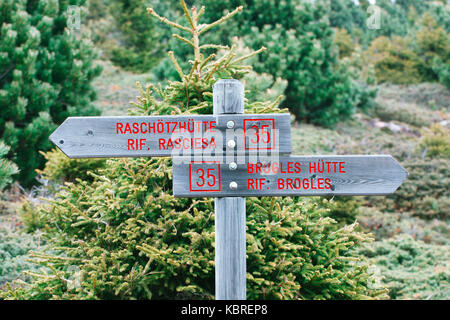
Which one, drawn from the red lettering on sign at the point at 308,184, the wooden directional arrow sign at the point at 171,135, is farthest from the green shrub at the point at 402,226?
the wooden directional arrow sign at the point at 171,135

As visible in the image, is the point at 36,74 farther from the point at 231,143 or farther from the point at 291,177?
the point at 291,177

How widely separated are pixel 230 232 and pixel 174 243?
52cm

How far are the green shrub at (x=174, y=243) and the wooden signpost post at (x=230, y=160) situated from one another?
33 cm

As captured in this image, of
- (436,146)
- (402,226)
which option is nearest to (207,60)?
(402,226)

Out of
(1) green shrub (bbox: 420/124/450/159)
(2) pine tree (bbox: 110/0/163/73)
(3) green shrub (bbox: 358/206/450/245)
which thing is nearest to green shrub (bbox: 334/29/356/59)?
(2) pine tree (bbox: 110/0/163/73)

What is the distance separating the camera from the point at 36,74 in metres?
7.82

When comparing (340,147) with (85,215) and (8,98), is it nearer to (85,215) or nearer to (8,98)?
(8,98)

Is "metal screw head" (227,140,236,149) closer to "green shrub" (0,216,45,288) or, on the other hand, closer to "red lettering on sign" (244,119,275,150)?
"red lettering on sign" (244,119,275,150)

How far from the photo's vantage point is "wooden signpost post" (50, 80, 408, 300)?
228cm

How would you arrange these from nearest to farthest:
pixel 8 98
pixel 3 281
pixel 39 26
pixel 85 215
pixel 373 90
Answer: pixel 85 215
pixel 3 281
pixel 8 98
pixel 39 26
pixel 373 90

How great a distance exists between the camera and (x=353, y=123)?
14.4 m

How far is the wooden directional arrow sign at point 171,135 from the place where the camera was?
89.7 inches

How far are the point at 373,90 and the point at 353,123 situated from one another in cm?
211

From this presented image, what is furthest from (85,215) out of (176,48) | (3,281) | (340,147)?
(176,48)
